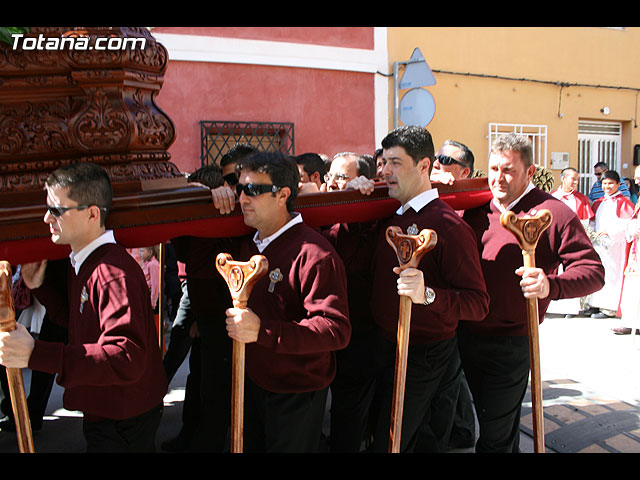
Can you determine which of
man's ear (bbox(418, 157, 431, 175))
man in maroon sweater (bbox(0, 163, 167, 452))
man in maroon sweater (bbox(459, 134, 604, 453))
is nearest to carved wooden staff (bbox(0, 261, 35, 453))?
man in maroon sweater (bbox(0, 163, 167, 452))

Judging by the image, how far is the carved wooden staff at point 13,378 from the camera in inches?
71.6

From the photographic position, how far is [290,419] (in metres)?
2.38

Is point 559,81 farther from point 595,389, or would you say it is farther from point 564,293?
point 564,293

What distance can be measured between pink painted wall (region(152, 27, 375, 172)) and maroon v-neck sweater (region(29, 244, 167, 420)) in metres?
7.34

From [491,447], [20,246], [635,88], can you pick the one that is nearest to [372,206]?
[491,447]

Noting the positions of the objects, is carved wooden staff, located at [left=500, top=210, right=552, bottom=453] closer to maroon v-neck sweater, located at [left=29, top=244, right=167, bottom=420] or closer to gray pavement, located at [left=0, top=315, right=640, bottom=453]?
gray pavement, located at [left=0, top=315, right=640, bottom=453]

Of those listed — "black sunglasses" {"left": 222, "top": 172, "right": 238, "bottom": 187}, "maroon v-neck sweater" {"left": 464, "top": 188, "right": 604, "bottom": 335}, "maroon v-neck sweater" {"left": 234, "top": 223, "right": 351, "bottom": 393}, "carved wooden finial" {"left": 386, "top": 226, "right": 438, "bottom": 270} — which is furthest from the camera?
"black sunglasses" {"left": 222, "top": 172, "right": 238, "bottom": 187}

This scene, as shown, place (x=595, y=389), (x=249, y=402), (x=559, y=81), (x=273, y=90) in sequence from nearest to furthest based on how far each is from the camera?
(x=249, y=402)
(x=595, y=389)
(x=273, y=90)
(x=559, y=81)

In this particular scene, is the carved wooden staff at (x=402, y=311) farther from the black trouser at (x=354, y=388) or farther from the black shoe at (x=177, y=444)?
the black shoe at (x=177, y=444)

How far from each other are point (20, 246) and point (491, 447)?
2.40m

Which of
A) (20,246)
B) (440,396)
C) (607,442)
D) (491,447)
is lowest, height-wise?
(607,442)

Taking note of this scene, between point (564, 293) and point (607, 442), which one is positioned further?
point (607, 442)

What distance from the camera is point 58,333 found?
12.6 feet

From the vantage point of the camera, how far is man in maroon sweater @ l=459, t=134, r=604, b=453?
2838mm
